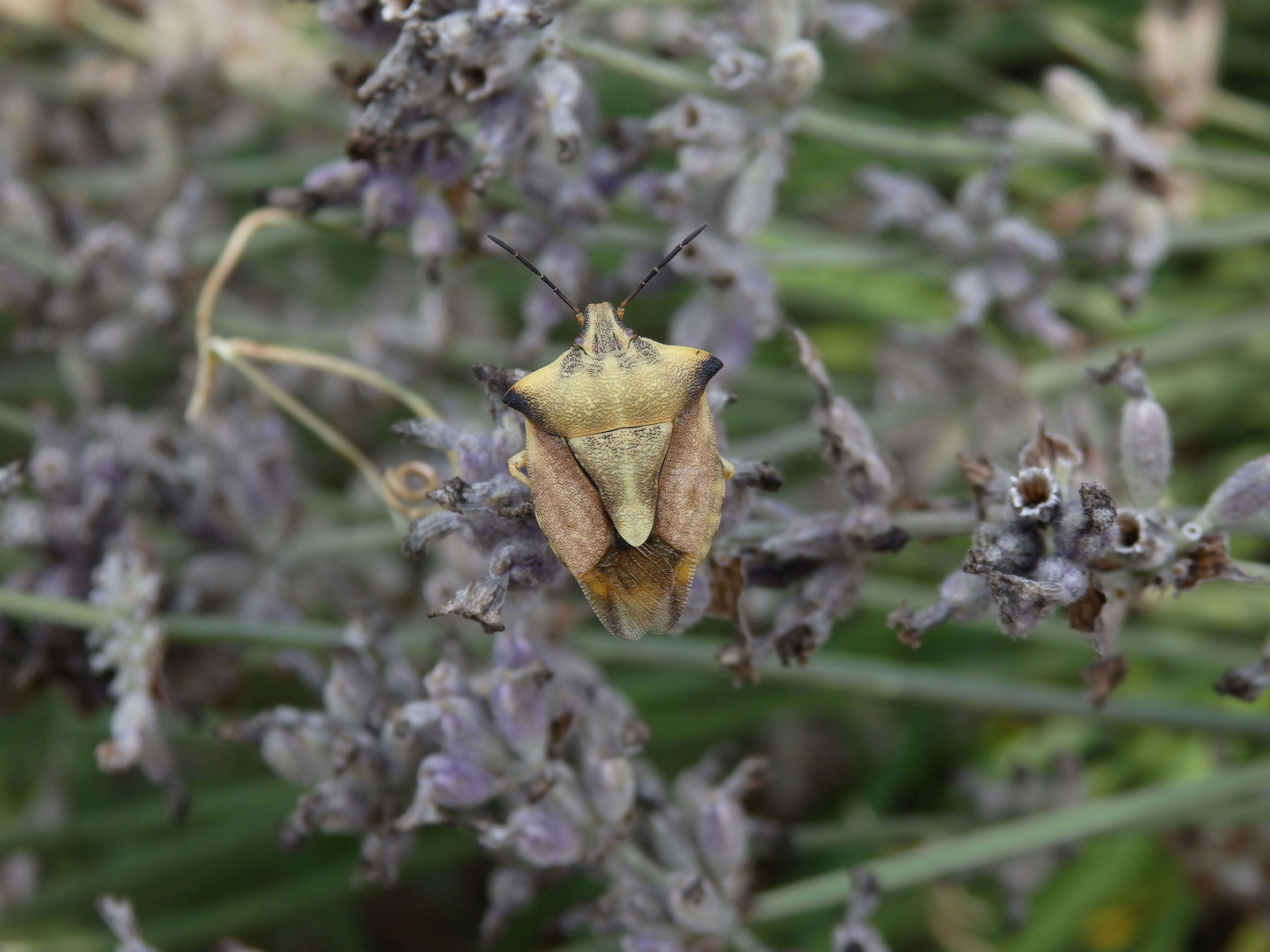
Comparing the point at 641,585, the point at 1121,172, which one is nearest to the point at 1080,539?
the point at 641,585

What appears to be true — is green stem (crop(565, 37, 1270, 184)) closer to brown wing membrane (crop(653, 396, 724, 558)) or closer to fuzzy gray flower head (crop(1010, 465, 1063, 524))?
brown wing membrane (crop(653, 396, 724, 558))

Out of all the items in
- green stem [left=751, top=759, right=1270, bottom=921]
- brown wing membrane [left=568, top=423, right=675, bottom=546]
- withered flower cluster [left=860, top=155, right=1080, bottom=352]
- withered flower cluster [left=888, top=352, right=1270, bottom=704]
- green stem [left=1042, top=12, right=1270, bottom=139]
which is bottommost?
green stem [left=751, top=759, right=1270, bottom=921]

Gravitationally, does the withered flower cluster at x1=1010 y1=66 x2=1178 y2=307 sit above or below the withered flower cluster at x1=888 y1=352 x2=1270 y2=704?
above

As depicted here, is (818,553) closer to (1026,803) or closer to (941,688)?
(941,688)

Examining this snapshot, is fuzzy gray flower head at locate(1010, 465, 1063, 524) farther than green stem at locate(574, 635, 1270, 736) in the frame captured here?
No

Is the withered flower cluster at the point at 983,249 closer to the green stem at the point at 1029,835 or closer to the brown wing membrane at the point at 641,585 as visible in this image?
the green stem at the point at 1029,835

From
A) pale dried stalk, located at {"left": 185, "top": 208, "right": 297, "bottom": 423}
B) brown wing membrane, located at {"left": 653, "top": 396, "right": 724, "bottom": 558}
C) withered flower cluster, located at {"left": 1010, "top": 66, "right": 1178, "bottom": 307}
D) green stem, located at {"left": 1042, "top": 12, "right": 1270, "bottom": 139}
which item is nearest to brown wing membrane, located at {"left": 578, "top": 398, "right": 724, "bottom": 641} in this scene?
brown wing membrane, located at {"left": 653, "top": 396, "right": 724, "bottom": 558}

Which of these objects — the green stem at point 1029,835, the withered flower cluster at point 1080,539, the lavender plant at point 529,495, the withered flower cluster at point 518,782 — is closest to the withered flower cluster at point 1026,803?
the lavender plant at point 529,495
